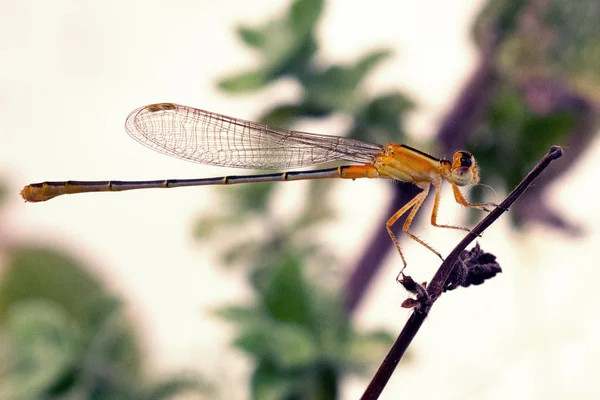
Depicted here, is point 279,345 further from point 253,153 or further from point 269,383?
point 253,153

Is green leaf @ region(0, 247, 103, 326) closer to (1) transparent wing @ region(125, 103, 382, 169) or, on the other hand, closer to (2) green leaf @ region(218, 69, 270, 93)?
(1) transparent wing @ region(125, 103, 382, 169)

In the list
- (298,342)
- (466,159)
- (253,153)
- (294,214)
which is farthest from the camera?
(294,214)

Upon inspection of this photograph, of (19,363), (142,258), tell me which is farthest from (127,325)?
(142,258)

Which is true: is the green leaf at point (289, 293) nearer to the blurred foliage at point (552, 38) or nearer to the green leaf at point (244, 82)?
the green leaf at point (244, 82)

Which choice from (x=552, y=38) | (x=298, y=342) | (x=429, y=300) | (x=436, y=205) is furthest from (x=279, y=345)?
(x=552, y=38)

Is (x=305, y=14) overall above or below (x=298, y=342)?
above

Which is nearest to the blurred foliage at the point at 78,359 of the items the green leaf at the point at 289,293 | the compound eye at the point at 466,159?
the green leaf at the point at 289,293
